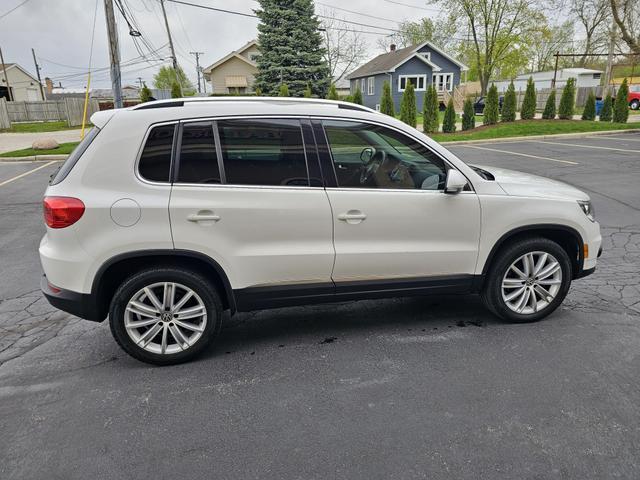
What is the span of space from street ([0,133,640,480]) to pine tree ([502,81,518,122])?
19.5m

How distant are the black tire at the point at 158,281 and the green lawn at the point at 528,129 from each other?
18.1 metres

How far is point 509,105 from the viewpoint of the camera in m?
22.1

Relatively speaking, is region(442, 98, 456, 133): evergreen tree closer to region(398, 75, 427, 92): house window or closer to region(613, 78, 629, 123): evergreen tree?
region(613, 78, 629, 123): evergreen tree

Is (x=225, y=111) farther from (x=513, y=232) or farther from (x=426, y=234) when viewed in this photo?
(x=513, y=232)

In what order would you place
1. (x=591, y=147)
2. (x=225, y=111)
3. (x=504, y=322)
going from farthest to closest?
(x=591, y=147) < (x=504, y=322) < (x=225, y=111)

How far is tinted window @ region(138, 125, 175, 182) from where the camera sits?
10.2ft

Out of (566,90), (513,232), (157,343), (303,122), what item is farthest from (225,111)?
(566,90)

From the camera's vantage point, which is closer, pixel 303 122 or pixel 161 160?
pixel 161 160

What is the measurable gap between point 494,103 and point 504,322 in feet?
68.4

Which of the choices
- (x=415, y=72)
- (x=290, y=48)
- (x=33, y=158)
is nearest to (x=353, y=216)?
(x=33, y=158)

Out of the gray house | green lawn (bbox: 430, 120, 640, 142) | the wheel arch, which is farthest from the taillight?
the gray house

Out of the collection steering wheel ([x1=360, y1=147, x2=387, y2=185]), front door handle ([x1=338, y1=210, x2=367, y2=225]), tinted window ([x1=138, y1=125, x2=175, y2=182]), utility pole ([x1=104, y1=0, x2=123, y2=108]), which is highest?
utility pole ([x1=104, y1=0, x2=123, y2=108])

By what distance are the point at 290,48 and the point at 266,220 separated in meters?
29.9

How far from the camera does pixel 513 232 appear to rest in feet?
12.0
